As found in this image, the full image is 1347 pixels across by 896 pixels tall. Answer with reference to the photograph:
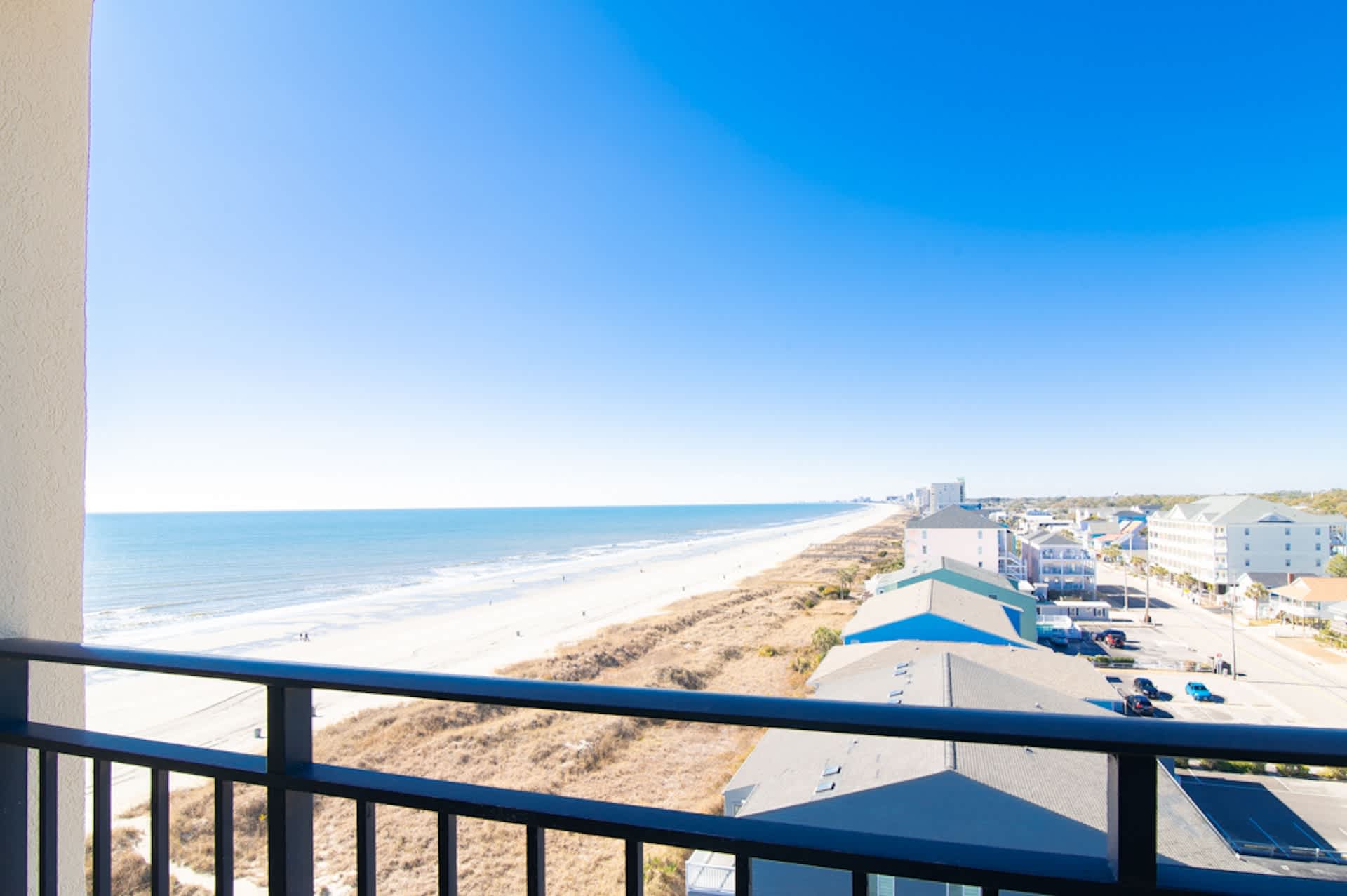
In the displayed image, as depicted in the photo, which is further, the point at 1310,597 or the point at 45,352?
the point at 1310,597

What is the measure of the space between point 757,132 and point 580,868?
897cm

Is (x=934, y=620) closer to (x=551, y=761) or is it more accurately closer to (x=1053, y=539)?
(x=551, y=761)

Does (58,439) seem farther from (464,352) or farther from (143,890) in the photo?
(464,352)

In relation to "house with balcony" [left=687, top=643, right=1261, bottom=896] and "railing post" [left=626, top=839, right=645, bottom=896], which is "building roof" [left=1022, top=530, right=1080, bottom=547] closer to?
"house with balcony" [left=687, top=643, right=1261, bottom=896]

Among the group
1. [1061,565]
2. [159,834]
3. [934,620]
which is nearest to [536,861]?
[159,834]

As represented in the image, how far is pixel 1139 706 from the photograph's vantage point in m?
8.04

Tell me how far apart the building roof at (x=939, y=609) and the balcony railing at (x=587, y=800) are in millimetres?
11508

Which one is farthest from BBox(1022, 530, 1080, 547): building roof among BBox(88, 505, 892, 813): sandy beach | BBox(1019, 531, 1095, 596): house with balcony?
BBox(88, 505, 892, 813): sandy beach

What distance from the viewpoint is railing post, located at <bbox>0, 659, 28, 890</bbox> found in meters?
0.94

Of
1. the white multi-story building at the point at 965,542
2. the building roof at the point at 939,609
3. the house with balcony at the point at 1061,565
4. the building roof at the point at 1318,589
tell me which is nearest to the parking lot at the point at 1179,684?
the building roof at the point at 1318,589

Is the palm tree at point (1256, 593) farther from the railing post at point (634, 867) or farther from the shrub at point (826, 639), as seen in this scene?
the railing post at point (634, 867)

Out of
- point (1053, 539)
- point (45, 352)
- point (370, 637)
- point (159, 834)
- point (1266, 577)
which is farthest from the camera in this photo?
point (1053, 539)

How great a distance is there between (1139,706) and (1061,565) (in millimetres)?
14564

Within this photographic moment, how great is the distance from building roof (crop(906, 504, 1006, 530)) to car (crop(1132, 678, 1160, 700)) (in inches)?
601
